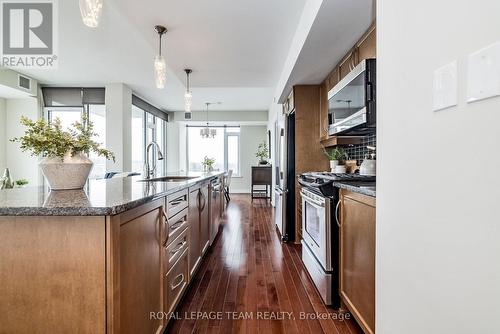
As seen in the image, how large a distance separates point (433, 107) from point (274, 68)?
329cm

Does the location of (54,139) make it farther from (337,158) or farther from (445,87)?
(337,158)

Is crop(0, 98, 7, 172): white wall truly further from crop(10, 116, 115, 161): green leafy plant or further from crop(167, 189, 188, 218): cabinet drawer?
crop(167, 189, 188, 218): cabinet drawer

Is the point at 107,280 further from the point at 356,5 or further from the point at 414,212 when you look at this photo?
the point at 356,5

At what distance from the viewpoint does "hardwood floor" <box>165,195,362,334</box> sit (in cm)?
173

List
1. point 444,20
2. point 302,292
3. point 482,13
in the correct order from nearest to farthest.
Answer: point 482,13 < point 444,20 < point 302,292

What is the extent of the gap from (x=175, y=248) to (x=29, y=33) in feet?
10.9

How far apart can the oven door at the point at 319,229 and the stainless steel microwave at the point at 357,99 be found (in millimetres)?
654

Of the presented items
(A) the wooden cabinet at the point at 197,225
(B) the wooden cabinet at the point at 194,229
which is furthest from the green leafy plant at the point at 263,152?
(B) the wooden cabinet at the point at 194,229

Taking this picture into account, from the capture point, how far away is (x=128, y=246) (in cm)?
110

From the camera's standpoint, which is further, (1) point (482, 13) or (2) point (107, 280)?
(2) point (107, 280)

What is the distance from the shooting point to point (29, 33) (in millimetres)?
3170

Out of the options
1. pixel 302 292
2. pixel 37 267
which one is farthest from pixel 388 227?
pixel 302 292

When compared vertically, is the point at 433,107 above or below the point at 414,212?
above

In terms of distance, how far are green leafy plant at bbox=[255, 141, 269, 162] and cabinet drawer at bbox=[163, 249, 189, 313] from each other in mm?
6219
